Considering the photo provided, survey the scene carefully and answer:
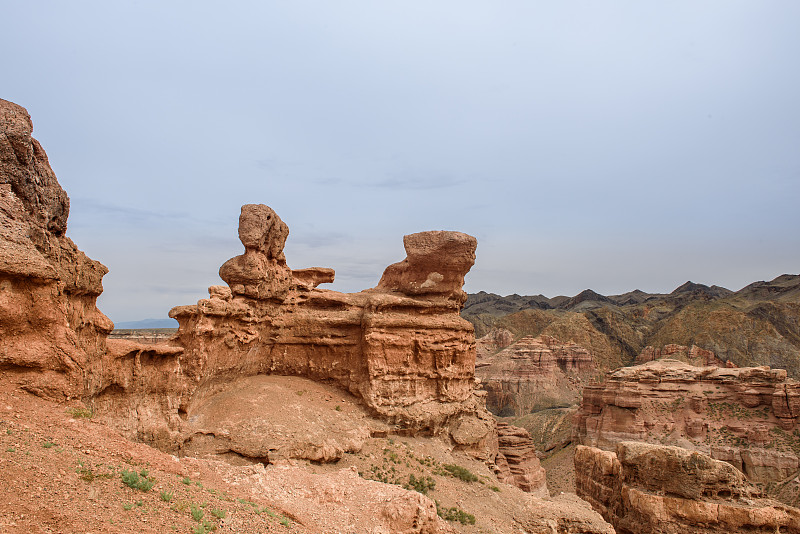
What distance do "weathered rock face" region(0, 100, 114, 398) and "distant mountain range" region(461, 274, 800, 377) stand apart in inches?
3368

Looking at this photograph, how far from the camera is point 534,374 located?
82.3 metres

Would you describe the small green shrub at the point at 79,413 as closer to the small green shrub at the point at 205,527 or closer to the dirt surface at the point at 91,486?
the dirt surface at the point at 91,486

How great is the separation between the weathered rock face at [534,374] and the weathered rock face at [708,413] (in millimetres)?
25854

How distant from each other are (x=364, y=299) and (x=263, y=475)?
11.5 m

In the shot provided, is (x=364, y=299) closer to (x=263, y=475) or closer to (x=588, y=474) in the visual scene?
(x=263, y=475)

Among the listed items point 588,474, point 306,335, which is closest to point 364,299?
point 306,335

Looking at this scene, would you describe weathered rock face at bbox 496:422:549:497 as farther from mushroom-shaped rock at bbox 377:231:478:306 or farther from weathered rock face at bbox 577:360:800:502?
weathered rock face at bbox 577:360:800:502

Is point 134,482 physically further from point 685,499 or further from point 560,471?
point 560,471

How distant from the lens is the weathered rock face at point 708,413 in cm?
4094

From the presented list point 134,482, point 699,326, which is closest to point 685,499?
→ point 134,482

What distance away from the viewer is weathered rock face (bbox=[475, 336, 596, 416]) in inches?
3123

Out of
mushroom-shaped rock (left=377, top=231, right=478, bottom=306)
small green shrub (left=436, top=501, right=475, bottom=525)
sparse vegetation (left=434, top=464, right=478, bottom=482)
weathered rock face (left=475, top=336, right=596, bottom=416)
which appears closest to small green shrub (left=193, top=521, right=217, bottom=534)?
small green shrub (left=436, top=501, right=475, bottom=525)

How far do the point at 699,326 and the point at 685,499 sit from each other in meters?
76.7

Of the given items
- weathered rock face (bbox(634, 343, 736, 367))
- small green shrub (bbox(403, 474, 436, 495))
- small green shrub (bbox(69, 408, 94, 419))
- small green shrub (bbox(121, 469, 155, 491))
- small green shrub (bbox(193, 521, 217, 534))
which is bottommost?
small green shrub (bbox(403, 474, 436, 495))
